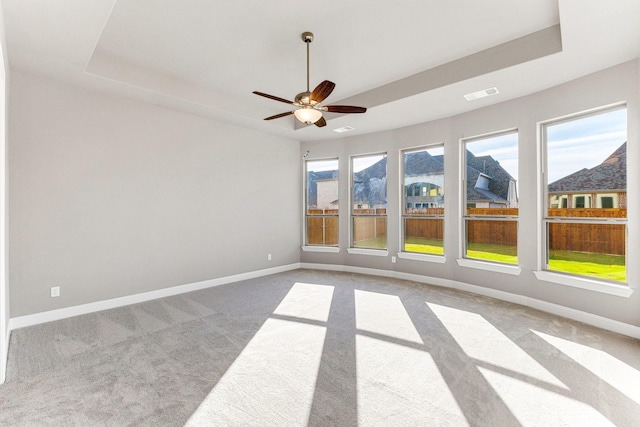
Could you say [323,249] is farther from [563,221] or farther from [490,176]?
[563,221]

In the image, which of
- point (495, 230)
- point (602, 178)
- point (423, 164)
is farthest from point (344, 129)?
point (602, 178)

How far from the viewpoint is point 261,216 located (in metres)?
5.89

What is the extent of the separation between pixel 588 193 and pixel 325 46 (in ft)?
11.6

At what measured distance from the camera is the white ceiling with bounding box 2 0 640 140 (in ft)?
8.64

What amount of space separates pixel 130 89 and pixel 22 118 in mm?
1157

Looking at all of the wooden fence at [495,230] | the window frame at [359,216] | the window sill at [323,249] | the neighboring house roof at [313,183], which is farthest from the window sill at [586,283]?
the neighboring house roof at [313,183]

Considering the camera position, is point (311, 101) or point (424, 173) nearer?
point (311, 101)

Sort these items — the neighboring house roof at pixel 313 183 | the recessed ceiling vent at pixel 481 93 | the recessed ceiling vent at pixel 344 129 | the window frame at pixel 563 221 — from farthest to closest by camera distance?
the neighboring house roof at pixel 313 183 → the recessed ceiling vent at pixel 344 129 → the recessed ceiling vent at pixel 481 93 → the window frame at pixel 563 221

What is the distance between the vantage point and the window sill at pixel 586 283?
10.6ft

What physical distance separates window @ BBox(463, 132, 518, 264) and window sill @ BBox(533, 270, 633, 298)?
49cm

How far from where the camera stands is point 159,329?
332cm

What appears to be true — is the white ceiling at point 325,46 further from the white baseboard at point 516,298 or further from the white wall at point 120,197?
the white baseboard at point 516,298

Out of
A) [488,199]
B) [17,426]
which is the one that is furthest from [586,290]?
[17,426]

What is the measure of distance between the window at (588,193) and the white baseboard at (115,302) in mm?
4781
